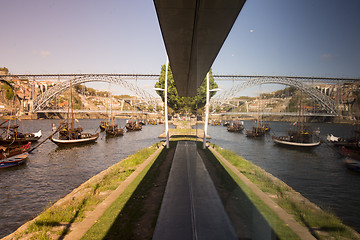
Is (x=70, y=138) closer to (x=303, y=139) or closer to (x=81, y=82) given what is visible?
(x=303, y=139)

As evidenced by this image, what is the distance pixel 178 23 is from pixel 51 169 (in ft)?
60.0

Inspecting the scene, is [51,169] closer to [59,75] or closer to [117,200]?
[117,200]

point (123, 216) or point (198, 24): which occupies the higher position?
point (198, 24)

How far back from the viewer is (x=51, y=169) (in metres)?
18.8

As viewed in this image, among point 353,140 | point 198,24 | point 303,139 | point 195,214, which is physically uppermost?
point 198,24

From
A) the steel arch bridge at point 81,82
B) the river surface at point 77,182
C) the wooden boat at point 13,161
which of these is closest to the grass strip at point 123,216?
the river surface at point 77,182

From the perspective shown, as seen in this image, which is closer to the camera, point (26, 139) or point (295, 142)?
point (295, 142)

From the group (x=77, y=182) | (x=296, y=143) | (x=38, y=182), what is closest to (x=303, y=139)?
(x=296, y=143)

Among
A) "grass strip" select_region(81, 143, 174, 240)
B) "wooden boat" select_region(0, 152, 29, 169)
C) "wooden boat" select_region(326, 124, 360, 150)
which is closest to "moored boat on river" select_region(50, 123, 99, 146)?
"wooden boat" select_region(0, 152, 29, 169)

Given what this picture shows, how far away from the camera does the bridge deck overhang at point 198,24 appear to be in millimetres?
3465

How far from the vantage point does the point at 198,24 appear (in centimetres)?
418

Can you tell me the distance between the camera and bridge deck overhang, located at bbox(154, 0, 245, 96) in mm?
3465

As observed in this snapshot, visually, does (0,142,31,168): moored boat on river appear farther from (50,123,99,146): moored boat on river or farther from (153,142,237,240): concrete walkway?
(153,142,237,240): concrete walkway

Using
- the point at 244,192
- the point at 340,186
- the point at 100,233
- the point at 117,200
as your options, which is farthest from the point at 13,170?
the point at 340,186
